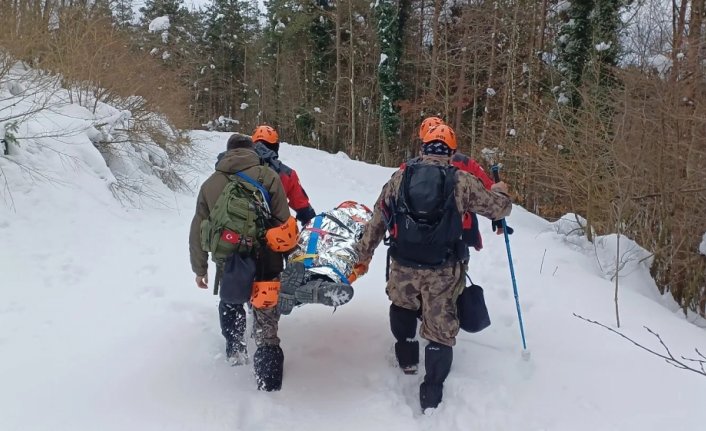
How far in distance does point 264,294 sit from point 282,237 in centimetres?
45

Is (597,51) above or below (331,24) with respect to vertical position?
below

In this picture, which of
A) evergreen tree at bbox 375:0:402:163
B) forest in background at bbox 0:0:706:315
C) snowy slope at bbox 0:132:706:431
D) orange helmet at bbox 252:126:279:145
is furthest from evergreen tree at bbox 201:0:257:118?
orange helmet at bbox 252:126:279:145

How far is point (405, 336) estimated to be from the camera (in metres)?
3.80

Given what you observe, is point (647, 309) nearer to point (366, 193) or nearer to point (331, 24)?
point (366, 193)

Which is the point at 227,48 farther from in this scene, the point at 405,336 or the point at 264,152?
the point at 405,336

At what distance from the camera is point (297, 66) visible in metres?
32.0

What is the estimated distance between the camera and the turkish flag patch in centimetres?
352

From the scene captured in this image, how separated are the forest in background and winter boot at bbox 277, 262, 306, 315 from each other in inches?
127

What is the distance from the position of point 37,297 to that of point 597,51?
16205mm

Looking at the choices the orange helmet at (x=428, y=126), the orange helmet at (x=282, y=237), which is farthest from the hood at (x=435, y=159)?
the orange helmet at (x=282, y=237)

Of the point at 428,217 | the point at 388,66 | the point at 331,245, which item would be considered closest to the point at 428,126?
the point at 428,217

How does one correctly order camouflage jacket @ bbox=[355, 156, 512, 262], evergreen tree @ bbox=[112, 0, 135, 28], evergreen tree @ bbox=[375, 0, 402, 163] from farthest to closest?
evergreen tree @ bbox=[375, 0, 402, 163], evergreen tree @ bbox=[112, 0, 135, 28], camouflage jacket @ bbox=[355, 156, 512, 262]

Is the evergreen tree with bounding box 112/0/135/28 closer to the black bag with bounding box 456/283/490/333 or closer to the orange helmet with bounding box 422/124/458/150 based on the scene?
the orange helmet with bounding box 422/124/458/150

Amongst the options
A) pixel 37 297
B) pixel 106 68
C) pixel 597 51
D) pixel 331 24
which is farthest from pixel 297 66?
pixel 37 297
